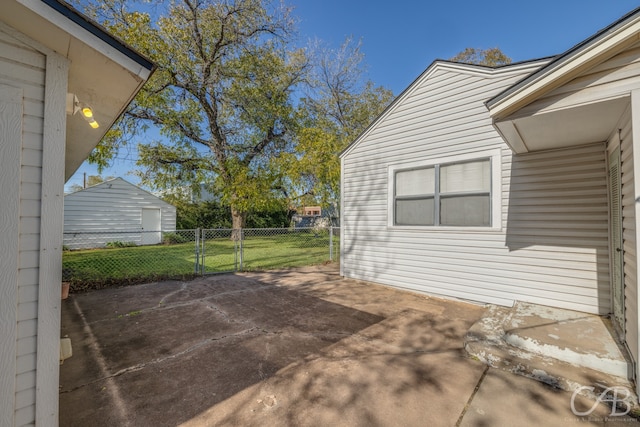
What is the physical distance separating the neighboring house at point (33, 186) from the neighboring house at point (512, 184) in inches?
140

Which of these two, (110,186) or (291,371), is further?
(110,186)

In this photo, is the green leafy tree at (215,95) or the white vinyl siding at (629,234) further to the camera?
the green leafy tree at (215,95)

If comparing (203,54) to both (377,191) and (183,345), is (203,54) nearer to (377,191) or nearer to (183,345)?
(377,191)

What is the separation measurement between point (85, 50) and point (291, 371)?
3061 millimetres

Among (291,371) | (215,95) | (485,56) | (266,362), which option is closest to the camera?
(291,371)

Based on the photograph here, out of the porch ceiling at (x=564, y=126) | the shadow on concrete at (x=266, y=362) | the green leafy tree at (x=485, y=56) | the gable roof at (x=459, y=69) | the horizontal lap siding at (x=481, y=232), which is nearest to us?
the shadow on concrete at (x=266, y=362)

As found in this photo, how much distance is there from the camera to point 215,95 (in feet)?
41.0

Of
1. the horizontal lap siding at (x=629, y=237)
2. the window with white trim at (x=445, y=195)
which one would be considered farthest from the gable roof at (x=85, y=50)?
the window with white trim at (x=445, y=195)

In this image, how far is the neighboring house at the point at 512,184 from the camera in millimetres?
2412

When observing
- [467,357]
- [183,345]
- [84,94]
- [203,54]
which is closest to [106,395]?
[183,345]

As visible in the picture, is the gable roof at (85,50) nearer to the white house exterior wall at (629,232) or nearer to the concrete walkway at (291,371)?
the concrete walkway at (291,371)

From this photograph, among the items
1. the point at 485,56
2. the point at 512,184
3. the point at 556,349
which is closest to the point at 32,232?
the point at 556,349

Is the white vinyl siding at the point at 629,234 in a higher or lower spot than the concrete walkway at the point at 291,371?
higher

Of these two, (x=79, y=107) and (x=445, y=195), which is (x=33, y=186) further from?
(x=445, y=195)
